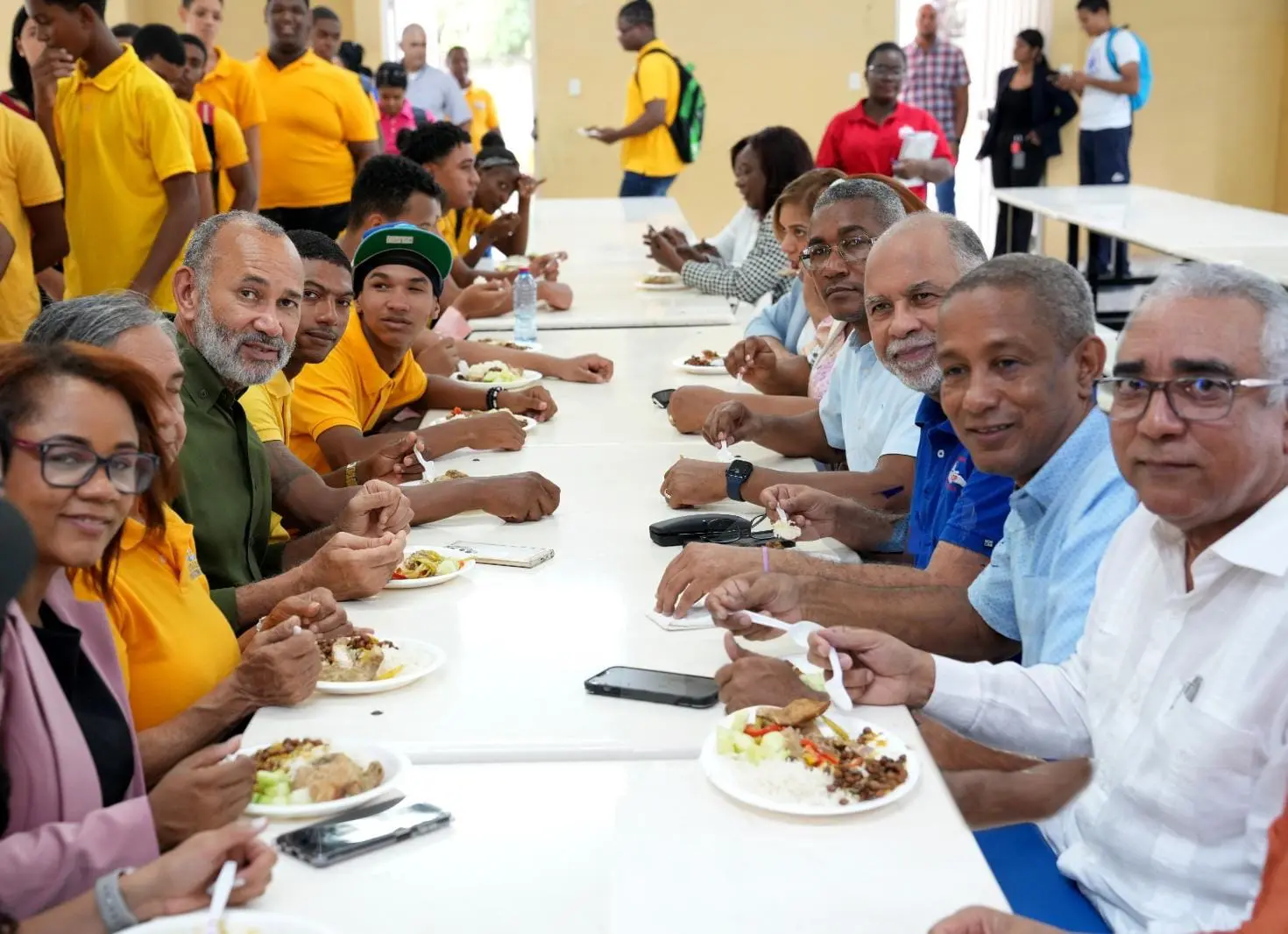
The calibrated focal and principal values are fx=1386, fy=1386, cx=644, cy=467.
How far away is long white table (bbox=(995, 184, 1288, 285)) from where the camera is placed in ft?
17.8

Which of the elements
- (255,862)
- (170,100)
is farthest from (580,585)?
(170,100)

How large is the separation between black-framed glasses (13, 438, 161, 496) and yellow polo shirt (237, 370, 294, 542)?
119 cm

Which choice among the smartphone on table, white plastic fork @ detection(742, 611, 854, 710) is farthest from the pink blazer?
the smartphone on table

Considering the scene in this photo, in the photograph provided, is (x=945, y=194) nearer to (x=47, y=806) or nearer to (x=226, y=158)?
(x=226, y=158)

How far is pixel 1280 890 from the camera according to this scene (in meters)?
1.16

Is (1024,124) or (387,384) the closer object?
(387,384)

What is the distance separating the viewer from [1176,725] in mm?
1513

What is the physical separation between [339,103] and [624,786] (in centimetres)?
527

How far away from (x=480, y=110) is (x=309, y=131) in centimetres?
509

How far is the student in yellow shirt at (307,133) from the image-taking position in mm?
6254

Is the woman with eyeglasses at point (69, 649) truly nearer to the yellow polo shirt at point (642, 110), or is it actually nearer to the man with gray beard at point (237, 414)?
the man with gray beard at point (237, 414)

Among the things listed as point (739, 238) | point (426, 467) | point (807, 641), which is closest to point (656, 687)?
point (807, 641)

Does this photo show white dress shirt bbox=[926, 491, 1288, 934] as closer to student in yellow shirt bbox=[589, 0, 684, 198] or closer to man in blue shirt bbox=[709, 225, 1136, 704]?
man in blue shirt bbox=[709, 225, 1136, 704]

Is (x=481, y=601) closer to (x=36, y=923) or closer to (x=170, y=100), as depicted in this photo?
(x=36, y=923)
